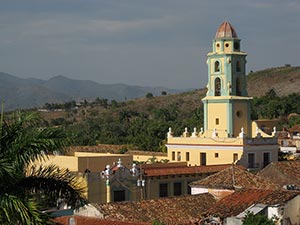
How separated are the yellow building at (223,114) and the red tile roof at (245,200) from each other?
15.7 metres

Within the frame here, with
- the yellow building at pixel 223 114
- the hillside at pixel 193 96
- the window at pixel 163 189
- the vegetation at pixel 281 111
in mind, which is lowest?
the window at pixel 163 189

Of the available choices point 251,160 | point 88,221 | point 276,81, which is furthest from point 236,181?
point 276,81

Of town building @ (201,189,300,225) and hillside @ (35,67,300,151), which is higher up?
hillside @ (35,67,300,151)

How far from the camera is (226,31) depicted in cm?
4166

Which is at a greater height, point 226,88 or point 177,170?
point 226,88

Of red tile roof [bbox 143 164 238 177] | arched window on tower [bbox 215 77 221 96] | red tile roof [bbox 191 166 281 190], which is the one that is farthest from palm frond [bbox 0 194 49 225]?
arched window on tower [bbox 215 77 221 96]

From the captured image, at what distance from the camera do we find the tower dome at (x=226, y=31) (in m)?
41.5

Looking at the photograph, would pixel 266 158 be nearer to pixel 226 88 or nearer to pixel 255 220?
pixel 226 88

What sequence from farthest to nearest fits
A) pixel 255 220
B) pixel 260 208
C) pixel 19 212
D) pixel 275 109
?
1. pixel 275 109
2. pixel 260 208
3. pixel 255 220
4. pixel 19 212

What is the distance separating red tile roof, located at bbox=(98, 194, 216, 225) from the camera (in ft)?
79.1

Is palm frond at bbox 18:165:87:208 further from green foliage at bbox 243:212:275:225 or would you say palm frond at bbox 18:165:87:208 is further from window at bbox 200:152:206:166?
window at bbox 200:152:206:166

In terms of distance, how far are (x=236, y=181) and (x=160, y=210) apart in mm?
4781

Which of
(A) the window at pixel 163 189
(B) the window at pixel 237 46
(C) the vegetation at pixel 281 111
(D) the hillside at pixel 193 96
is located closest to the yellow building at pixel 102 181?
(A) the window at pixel 163 189

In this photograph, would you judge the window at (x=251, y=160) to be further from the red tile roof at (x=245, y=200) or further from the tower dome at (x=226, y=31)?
the red tile roof at (x=245, y=200)
